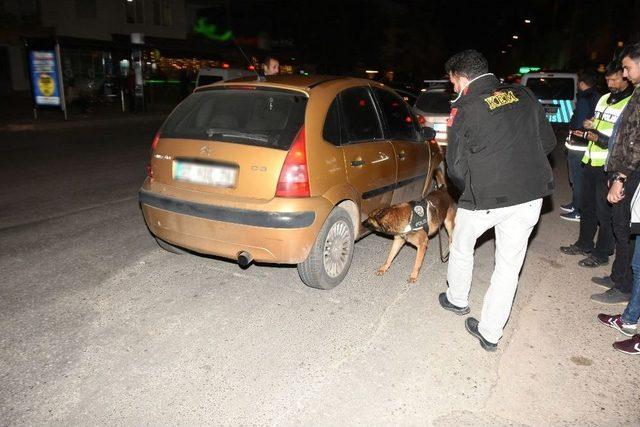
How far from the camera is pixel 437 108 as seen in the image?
8422mm

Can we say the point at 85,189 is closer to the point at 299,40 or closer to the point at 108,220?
the point at 108,220

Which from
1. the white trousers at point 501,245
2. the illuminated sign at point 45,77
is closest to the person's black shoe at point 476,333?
the white trousers at point 501,245

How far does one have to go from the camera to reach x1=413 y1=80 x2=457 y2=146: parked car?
26.2 feet

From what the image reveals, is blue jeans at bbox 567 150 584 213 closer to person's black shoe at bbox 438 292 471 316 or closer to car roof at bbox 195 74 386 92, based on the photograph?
person's black shoe at bbox 438 292 471 316

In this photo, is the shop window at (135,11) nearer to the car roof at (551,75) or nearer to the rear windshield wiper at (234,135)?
the car roof at (551,75)

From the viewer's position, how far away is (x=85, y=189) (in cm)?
696

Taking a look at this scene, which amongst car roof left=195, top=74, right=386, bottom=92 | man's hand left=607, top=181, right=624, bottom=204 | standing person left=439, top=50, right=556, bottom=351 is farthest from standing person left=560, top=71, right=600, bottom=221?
car roof left=195, top=74, right=386, bottom=92

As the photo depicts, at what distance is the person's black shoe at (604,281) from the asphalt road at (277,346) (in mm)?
109

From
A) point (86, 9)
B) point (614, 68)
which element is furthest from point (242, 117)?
point (86, 9)

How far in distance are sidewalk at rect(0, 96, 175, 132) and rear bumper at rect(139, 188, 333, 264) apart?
44.1ft

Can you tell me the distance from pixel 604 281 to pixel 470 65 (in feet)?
9.01

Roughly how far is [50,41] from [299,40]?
2363 centimetres

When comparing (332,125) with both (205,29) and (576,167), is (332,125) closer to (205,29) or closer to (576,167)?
(576,167)

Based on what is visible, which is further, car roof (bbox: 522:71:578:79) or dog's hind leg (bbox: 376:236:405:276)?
car roof (bbox: 522:71:578:79)
